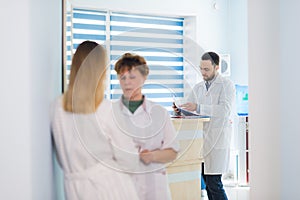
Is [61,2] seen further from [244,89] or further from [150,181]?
[244,89]

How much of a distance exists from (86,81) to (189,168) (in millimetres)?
772

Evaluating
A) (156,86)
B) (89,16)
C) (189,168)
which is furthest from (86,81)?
(89,16)

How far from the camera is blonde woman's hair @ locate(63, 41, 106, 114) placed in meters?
1.45

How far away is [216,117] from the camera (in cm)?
229

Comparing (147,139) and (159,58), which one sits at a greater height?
(159,58)

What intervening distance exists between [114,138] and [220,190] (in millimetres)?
1241

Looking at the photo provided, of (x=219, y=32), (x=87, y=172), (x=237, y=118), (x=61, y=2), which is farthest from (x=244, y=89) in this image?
(x=87, y=172)

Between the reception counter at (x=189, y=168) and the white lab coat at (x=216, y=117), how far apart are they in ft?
0.23

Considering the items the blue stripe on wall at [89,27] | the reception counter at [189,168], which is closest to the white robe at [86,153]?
the reception counter at [189,168]

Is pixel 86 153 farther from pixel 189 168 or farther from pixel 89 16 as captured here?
pixel 89 16
